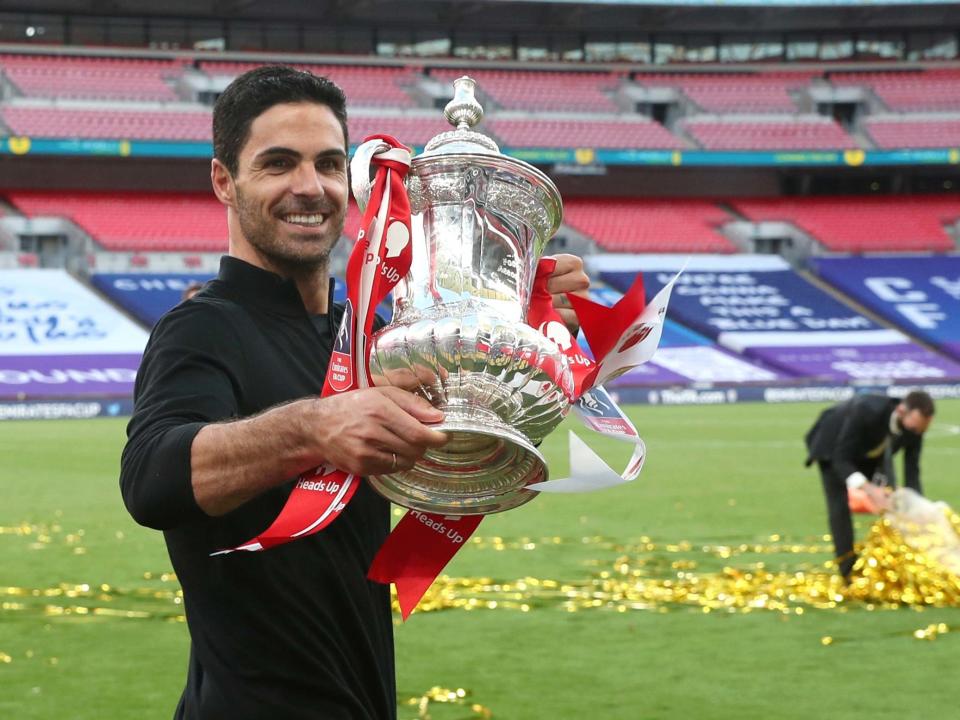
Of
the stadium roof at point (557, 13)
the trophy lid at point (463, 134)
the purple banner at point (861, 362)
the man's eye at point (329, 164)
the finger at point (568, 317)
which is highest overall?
the stadium roof at point (557, 13)

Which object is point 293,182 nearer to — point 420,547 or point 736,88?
point 420,547

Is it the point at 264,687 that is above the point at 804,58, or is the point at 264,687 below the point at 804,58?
below

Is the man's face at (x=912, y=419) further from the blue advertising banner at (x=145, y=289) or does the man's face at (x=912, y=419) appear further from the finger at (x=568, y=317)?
the blue advertising banner at (x=145, y=289)

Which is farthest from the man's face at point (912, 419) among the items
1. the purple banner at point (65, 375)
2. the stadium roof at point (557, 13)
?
the stadium roof at point (557, 13)

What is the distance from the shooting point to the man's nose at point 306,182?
231 cm

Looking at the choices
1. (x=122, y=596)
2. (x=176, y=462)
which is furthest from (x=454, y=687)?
(x=176, y=462)

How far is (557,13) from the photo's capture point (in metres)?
41.7

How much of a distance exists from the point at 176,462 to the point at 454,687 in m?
4.30

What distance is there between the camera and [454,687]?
Result: 611 cm

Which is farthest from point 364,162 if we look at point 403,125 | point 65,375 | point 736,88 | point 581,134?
point 736,88

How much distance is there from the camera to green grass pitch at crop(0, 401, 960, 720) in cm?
588

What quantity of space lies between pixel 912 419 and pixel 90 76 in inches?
1300

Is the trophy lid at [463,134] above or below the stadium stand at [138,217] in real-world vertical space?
above

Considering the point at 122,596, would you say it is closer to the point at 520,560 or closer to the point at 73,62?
the point at 520,560
